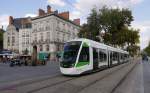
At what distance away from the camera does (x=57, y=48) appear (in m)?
67.3

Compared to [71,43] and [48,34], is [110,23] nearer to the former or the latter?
[48,34]

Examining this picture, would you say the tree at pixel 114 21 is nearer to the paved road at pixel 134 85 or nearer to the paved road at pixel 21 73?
the paved road at pixel 21 73

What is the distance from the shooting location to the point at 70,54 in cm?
1856

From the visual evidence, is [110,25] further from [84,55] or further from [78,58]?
[78,58]

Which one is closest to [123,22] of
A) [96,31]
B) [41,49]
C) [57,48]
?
[96,31]

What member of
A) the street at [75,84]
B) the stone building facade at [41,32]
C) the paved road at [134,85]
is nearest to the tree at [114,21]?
the stone building facade at [41,32]

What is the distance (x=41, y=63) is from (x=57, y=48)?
86.5ft

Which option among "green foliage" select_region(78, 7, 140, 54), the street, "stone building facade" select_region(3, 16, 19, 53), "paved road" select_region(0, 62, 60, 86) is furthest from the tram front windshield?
"stone building facade" select_region(3, 16, 19, 53)

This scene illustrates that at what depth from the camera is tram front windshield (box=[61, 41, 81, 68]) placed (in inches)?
711

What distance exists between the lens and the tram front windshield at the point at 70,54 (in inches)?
711

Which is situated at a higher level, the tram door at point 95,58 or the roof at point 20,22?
the roof at point 20,22

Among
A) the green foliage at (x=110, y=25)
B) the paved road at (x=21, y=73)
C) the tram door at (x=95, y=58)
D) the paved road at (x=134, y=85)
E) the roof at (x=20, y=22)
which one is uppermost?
the roof at (x=20, y=22)

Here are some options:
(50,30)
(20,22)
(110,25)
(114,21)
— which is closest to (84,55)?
(114,21)

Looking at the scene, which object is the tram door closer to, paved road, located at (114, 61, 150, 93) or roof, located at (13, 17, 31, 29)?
paved road, located at (114, 61, 150, 93)
